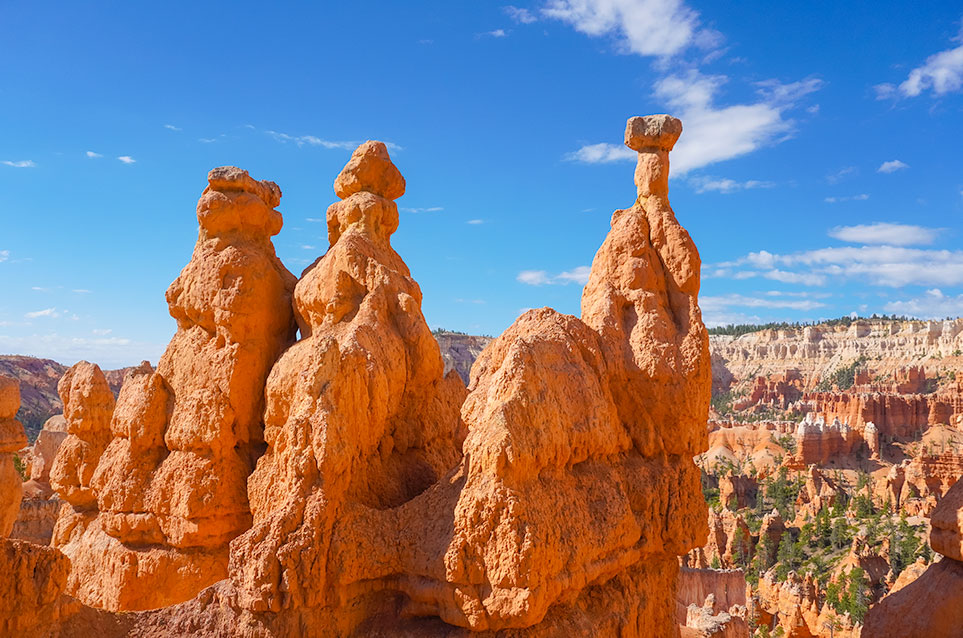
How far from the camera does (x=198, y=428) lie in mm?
9320

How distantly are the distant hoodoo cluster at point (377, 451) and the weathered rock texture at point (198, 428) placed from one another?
0.03m

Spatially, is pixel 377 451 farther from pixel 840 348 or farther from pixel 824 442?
pixel 840 348

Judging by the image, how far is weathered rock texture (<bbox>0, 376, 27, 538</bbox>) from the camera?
9.18 m

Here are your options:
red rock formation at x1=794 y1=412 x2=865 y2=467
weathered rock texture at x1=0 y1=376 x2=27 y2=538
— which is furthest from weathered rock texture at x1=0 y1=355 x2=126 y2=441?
red rock formation at x1=794 y1=412 x2=865 y2=467

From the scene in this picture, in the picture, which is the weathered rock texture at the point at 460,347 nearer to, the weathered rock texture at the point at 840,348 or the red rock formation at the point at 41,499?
the weathered rock texture at the point at 840,348

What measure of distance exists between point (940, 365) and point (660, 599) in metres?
114

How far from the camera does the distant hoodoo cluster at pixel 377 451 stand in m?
6.67

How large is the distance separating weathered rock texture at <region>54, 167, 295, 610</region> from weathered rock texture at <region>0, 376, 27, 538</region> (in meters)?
0.97

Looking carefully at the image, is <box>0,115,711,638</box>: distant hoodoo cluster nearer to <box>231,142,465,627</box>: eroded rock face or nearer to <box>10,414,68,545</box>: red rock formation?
<box>231,142,465,627</box>: eroded rock face

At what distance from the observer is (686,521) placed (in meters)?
8.30

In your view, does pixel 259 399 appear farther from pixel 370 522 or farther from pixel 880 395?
pixel 880 395

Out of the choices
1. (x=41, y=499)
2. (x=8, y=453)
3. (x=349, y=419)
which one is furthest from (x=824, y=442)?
(x=8, y=453)

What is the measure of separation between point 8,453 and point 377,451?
4.93 meters

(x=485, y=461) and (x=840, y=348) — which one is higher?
(x=840, y=348)
